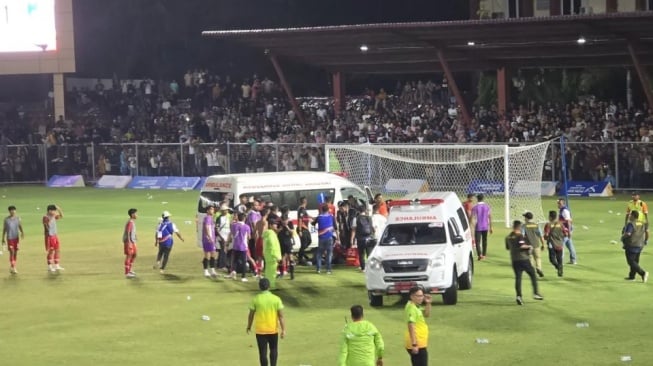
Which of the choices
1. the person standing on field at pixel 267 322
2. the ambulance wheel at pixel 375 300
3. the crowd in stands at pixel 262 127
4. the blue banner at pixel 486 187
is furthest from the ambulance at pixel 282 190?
the crowd in stands at pixel 262 127

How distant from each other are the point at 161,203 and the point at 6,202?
831 centimetres

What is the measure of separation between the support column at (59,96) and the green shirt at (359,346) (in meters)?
53.2

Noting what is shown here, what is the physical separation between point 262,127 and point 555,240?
3391 centimetres

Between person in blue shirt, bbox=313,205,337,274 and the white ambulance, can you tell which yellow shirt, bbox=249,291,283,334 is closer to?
the white ambulance

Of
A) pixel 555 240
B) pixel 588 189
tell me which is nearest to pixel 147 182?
pixel 588 189

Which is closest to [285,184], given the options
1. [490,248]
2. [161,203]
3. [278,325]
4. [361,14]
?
[490,248]

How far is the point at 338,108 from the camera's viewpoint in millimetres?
58250

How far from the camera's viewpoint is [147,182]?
57344 millimetres

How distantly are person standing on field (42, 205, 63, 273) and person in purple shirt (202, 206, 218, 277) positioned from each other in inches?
171

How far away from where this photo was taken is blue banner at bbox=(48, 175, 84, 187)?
198ft

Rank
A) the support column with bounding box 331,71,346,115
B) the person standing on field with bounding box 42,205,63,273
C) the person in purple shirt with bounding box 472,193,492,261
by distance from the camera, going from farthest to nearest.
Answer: the support column with bounding box 331,71,346,115 → the person standing on field with bounding box 42,205,63,273 → the person in purple shirt with bounding box 472,193,492,261

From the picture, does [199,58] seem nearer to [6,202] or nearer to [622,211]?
[6,202]

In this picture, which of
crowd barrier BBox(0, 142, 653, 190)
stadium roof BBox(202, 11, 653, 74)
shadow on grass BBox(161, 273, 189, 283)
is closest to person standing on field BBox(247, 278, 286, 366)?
shadow on grass BBox(161, 273, 189, 283)

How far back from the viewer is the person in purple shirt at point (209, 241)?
27.3 metres
